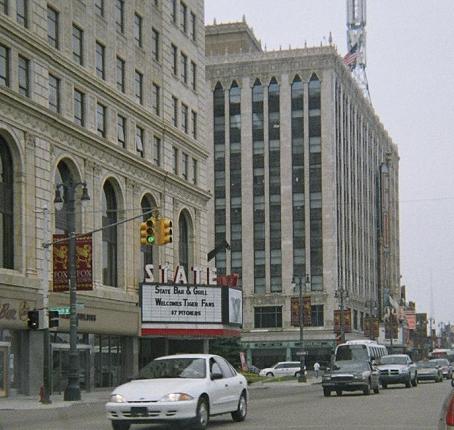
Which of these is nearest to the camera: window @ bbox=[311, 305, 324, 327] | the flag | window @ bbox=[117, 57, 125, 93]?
window @ bbox=[117, 57, 125, 93]

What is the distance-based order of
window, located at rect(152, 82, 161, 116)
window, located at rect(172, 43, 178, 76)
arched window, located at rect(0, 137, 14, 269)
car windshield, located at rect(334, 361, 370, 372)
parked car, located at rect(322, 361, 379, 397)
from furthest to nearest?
window, located at rect(172, 43, 178, 76) → window, located at rect(152, 82, 161, 116) → arched window, located at rect(0, 137, 14, 269) → car windshield, located at rect(334, 361, 370, 372) → parked car, located at rect(322, 361, 379, 397)

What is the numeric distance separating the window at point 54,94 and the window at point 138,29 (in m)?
11.8

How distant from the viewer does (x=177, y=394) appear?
2005 centimetres

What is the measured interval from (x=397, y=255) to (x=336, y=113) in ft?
183

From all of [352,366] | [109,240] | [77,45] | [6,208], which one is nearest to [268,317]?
[109,240]

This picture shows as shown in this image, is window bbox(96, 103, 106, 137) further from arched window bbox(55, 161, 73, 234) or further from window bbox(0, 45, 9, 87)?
window bbox(0, 45, 9, 87)

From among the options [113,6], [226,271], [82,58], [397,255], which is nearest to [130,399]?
[82,58]

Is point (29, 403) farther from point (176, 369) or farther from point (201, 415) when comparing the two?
point (201, 415)

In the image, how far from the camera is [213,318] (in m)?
59.4

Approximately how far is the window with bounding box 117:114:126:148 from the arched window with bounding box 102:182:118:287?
2711 mm

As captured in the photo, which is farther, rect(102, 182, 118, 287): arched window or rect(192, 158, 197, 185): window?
rect(192, 158, 197, 185): window

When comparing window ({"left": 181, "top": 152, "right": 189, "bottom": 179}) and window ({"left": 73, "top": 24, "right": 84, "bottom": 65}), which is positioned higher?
window ({"left": 73, "top": 24, "right": 84, "bottom": 65})

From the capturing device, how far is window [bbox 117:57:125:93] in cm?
5581

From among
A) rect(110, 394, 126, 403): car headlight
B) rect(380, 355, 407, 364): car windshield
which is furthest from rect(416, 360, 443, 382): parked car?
rect(110, 394, 126, 403): car headlight
